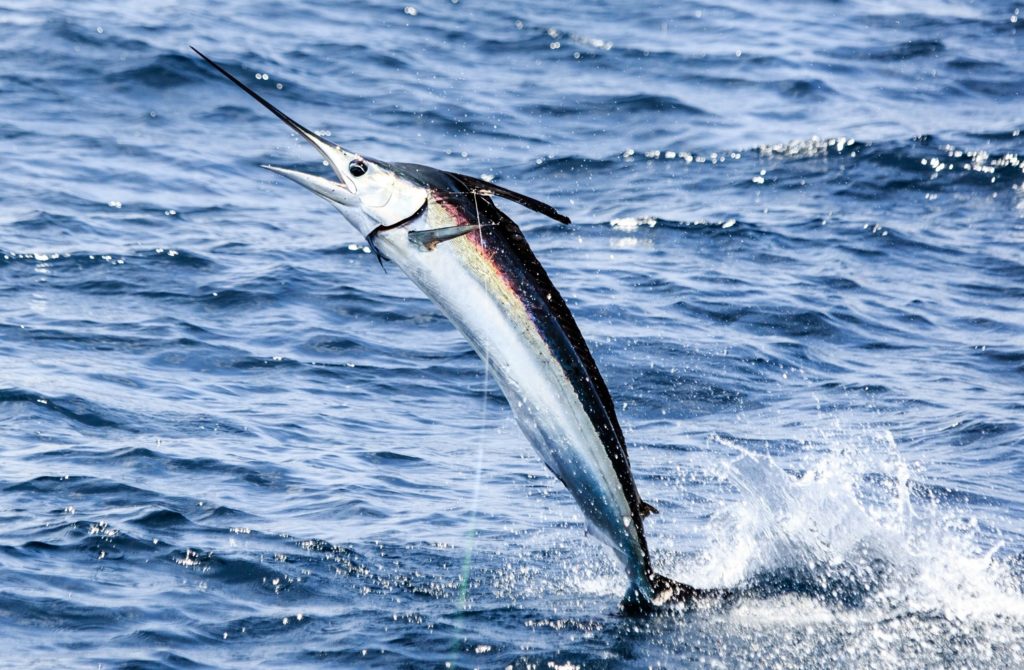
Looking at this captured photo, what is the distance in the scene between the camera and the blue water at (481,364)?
657cm

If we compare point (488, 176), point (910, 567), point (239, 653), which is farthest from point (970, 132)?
point (239, 653)

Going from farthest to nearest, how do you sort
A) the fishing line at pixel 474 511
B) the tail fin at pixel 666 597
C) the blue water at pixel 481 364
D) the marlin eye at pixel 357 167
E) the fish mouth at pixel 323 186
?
the blue water at pixel 481 364 → the tail fin at pixel 666 597 → the fishing line at pixel 474 511 → the marlin eye at pixel 357 167 → the fish mouth at pixel 323 186

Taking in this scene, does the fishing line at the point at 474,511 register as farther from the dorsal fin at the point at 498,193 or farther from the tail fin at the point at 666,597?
the tail fin at the point at 666,597

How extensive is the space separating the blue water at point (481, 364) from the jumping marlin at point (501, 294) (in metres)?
1.14

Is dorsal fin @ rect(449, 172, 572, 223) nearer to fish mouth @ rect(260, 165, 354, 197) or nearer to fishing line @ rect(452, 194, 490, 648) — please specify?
fishing line @ rect(452, 194, 490, 648)

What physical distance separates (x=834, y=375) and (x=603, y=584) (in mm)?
4014

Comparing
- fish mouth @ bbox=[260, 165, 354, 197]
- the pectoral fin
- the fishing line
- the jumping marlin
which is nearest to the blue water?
the fishing line

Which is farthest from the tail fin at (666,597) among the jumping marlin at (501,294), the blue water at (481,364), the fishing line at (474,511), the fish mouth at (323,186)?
the fish mouth at (323,186)

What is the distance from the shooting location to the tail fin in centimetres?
610

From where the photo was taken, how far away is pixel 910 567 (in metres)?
7.26

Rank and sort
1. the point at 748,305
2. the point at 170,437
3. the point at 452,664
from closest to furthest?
the point at 452,664 → the point at 170,437 → the point at 748,305

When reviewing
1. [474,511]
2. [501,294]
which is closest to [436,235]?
[501,294]

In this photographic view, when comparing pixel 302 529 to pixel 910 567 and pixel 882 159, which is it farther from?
pixel 882 159

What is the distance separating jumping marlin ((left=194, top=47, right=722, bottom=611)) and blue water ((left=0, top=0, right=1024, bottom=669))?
3.73 ft
